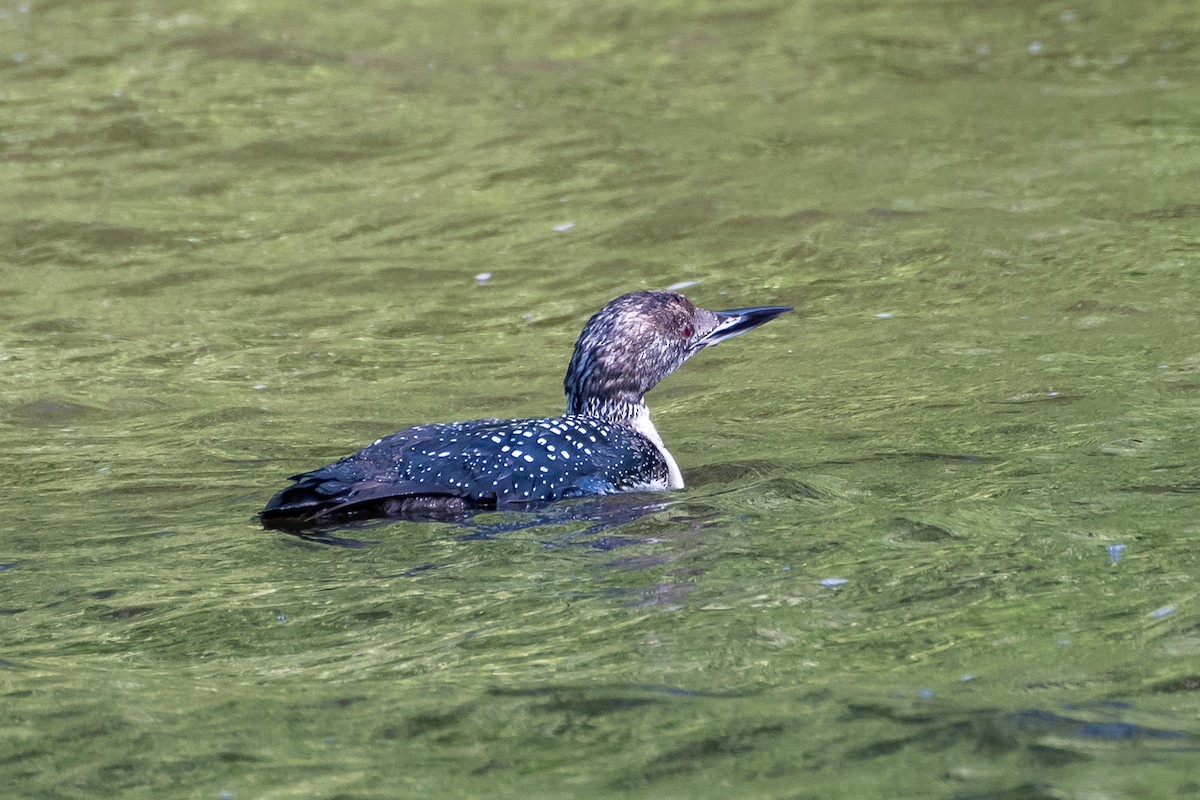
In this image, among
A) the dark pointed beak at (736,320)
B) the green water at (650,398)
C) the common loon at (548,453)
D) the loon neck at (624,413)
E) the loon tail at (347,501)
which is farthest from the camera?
the dark pointed beak at (736,320)

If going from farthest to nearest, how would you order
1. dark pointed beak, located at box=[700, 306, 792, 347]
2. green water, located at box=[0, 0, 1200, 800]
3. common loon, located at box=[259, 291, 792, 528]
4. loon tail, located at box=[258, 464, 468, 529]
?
dark pointed beak, located at box=[700, 306, 792, 347] < common loon, located at box=[259, 291, 792, 528] < loon tail, located at box=[258, 464, 468, 529] < green water, located at box=[0, 0, 1200, 800]

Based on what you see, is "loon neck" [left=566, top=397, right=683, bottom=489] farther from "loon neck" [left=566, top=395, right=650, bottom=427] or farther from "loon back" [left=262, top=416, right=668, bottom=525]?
"loon back" [left=262, top=416, right=668, bottom=525]

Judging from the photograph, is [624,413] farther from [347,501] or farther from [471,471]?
[347,501]

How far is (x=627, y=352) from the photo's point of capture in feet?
24.8

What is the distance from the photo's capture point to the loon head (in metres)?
7.57

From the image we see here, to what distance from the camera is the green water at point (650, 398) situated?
4535mm

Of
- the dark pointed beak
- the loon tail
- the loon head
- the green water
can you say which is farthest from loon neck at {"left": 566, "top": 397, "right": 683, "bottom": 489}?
the loon tail

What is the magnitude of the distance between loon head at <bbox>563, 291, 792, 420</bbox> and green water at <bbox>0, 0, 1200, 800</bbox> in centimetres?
45

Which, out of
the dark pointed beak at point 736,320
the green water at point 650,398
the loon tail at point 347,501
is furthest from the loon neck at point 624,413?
the loon tail at point 347,501

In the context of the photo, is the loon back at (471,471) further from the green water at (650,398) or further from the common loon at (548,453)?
the green water at (650,398)

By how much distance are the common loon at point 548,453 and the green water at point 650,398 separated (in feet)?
0.60

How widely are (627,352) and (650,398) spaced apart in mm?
1623

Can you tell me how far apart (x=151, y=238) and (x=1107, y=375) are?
7.27 m

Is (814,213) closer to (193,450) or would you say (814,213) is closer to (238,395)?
(238,395)
